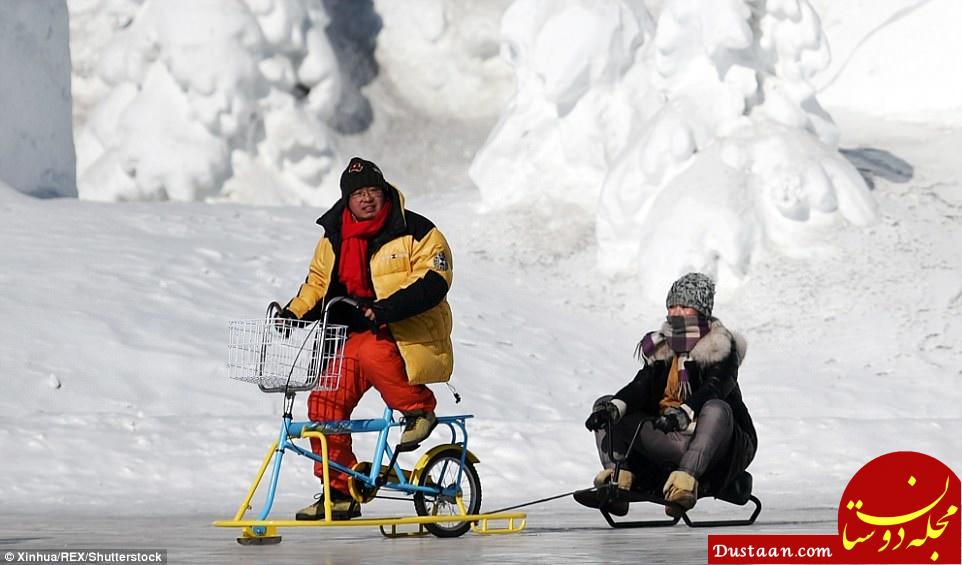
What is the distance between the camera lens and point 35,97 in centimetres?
2028

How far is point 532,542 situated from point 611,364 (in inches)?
484

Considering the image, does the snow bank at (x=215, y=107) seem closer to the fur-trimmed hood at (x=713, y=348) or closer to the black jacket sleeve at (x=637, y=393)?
the black jacket sleeve at (x=637, y=393)

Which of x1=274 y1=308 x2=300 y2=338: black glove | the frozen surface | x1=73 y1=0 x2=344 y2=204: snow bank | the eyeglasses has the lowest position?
the frozen surface

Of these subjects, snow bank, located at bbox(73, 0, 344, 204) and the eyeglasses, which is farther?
snow bank, located at bbox(73, 0, 344, 204)

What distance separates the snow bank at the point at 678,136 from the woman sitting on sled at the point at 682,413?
12963 millimetres

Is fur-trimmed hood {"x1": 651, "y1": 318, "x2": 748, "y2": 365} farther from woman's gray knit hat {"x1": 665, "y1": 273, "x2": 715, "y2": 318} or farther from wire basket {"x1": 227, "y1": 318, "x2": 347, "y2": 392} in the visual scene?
wire basket {"x1": 227, "y1": 318, "x2": 347, "y2": 392}

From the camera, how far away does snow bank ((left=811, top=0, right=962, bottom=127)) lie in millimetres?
27281

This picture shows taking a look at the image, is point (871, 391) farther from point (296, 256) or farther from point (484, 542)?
point (484, 542)

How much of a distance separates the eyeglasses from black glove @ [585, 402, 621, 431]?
1.21 m

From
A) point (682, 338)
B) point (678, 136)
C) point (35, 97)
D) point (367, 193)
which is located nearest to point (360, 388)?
point (367, 193)

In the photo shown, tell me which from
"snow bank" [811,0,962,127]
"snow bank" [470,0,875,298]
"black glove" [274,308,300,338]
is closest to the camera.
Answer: "black glove" [274,308,300,338]

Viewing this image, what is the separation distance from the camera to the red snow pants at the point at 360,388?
6004 millimetres

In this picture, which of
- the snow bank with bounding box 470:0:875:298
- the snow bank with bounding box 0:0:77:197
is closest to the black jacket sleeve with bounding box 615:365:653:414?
the snow bank with bounding box 470:0:875:298

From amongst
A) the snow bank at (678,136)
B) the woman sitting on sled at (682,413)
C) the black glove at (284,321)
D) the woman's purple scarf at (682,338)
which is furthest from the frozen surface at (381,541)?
the snow bank at (678,136)
